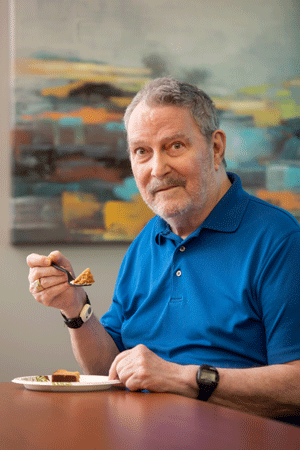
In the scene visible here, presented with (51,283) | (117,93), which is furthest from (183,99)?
(117,93)

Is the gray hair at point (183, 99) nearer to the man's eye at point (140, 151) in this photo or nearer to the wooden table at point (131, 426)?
the man's eye at point (140, 151)

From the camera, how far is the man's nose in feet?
4.70

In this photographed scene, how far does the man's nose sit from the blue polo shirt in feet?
0.60

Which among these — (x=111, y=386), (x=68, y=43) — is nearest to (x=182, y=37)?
(x=68, y=43)

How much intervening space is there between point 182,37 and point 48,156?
912mm

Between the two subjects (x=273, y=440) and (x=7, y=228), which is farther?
(x=7, y=228)

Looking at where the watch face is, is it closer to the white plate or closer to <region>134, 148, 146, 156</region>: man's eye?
the white plate

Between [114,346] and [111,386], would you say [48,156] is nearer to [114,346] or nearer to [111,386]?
[114,346]

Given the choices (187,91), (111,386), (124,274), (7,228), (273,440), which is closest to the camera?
(273,440)

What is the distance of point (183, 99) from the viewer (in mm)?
1432

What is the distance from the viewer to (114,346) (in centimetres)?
150

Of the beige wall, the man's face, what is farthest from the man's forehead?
the beige wall

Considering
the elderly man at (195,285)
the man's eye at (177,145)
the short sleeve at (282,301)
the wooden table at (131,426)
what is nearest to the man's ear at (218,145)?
the elderly man at (195,285)

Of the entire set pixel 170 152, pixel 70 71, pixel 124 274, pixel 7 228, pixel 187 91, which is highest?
pixel 70 71
